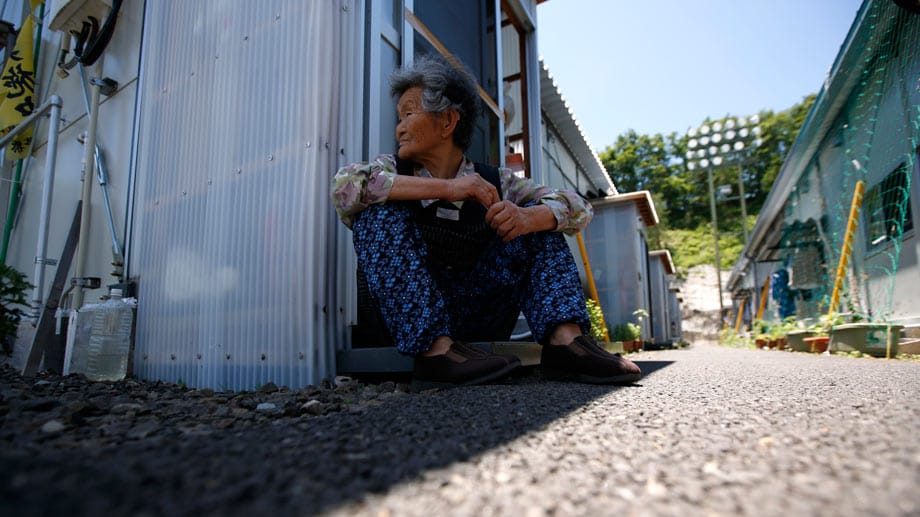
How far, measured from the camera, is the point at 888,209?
4680 mm

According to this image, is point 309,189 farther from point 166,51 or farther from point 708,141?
point 708,141

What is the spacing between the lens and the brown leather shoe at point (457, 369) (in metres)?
1.39

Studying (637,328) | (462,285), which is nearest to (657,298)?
(637,328)

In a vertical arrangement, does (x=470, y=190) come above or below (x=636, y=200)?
below

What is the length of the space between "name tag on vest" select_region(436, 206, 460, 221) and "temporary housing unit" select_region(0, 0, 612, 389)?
398 mm

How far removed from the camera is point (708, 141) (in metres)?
22.3

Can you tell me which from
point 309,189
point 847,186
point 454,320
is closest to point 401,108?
point 309,189

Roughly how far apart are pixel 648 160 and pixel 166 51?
3670 centimetres

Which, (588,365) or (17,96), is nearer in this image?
(588,365)

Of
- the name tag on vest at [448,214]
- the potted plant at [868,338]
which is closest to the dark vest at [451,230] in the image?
the name tag on vest at [448,214]

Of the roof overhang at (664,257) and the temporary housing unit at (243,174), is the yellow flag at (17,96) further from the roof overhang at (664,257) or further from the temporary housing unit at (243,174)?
the roof overhang at (664,257)

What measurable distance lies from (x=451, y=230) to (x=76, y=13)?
124 inches

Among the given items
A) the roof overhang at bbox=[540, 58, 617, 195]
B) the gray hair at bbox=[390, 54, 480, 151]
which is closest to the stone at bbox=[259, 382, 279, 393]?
the gray hair at bbox=[390, 54, 480, 151]

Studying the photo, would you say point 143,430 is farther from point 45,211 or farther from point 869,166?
point 869,166
